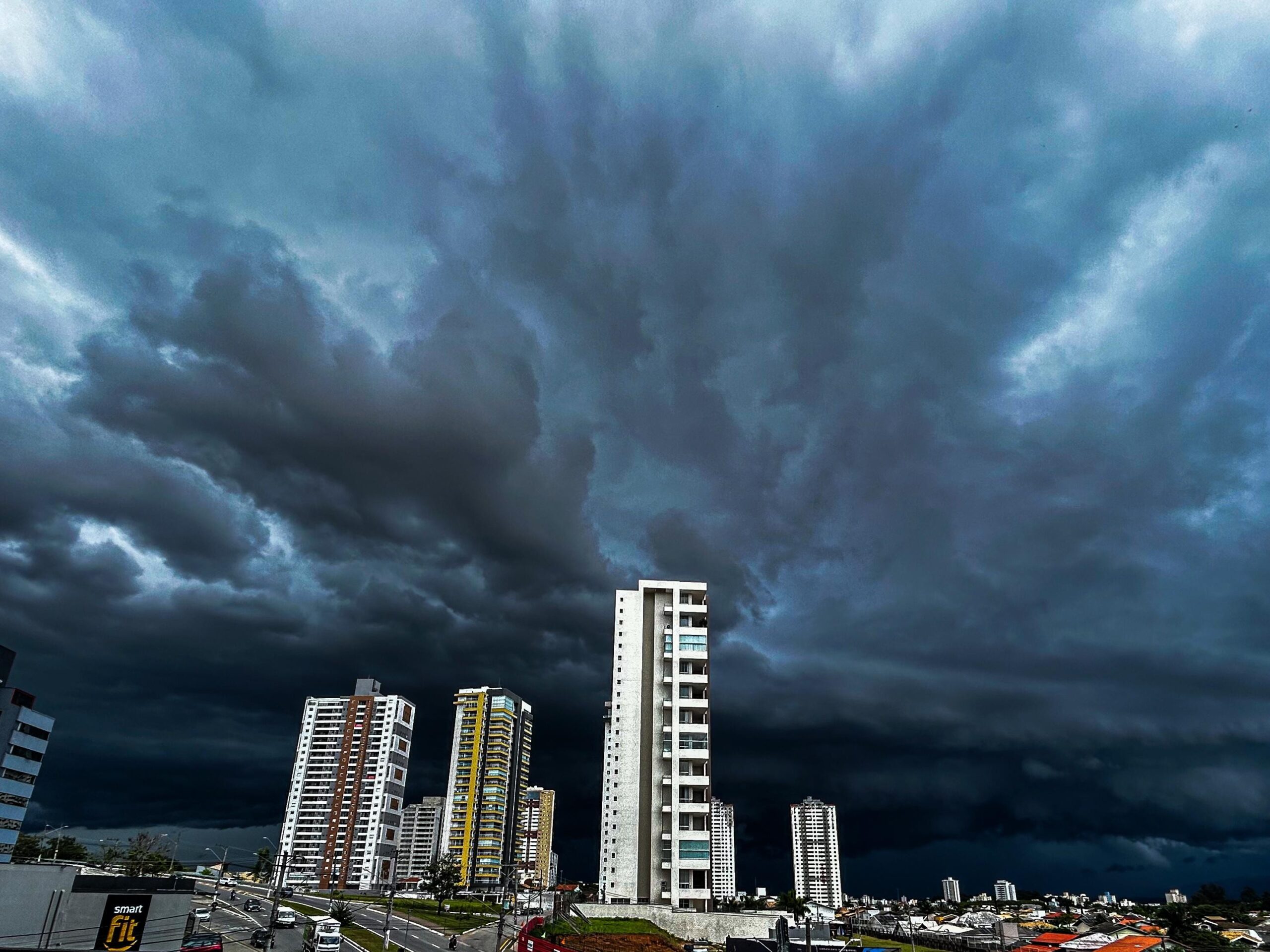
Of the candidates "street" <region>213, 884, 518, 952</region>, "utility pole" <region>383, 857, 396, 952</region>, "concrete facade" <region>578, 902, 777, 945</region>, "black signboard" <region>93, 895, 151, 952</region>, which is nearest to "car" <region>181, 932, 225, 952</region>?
"black signboard" <region>93, 895, 151, 952</region>

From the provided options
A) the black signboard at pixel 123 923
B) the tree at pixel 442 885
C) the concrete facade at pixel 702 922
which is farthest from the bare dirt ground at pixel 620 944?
the tree at pixel 442 885

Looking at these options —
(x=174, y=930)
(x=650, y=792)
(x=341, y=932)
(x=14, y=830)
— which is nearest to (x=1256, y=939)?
(x=650, y=792)

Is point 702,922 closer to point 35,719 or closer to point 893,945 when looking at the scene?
point 893,945

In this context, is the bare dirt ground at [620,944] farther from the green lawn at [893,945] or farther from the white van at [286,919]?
the white van at [286,919]

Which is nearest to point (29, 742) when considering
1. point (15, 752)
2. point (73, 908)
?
point (15, 752)

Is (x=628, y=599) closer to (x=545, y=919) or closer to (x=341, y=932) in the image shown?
(x=545, y=919)

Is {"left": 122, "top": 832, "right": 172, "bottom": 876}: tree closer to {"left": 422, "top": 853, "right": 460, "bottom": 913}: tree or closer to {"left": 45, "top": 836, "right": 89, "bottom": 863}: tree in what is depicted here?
{"left": 45, "top": 836, "right": 89, "bottom": 863}: tree
